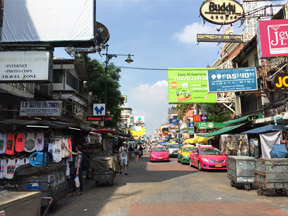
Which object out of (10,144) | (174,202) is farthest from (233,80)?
(10,144)

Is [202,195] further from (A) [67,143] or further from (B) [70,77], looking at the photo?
(B) [70,77]

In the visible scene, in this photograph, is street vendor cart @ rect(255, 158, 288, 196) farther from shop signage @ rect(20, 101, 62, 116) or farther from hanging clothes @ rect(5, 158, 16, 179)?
shop signage @ rect(20, 101, 62, 116)

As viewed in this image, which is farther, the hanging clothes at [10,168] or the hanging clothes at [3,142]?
the hanging clothes at [3,142]

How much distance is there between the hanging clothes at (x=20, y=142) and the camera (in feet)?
25.5

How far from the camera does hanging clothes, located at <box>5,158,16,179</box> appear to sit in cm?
764

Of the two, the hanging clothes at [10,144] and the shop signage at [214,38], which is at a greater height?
the shop signage at [214,38]

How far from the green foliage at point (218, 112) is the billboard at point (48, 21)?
24.8 metres

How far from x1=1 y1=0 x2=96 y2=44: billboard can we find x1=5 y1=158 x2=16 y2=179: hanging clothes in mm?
5089

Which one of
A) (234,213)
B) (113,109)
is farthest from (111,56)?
(234,213)

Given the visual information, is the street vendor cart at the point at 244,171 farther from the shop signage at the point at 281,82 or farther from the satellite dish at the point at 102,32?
the satellite dish at the point at 102,32

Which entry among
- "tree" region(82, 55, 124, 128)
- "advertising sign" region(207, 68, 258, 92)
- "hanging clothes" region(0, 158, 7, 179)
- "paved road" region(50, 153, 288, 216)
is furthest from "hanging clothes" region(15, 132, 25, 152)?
"tree" region(82, 55, 124, 128)

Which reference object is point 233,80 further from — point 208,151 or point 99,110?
point 99,110

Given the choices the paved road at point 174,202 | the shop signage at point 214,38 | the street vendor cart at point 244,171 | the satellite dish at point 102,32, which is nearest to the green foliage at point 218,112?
the shop signage at point 214,38

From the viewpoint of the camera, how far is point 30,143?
789cm
